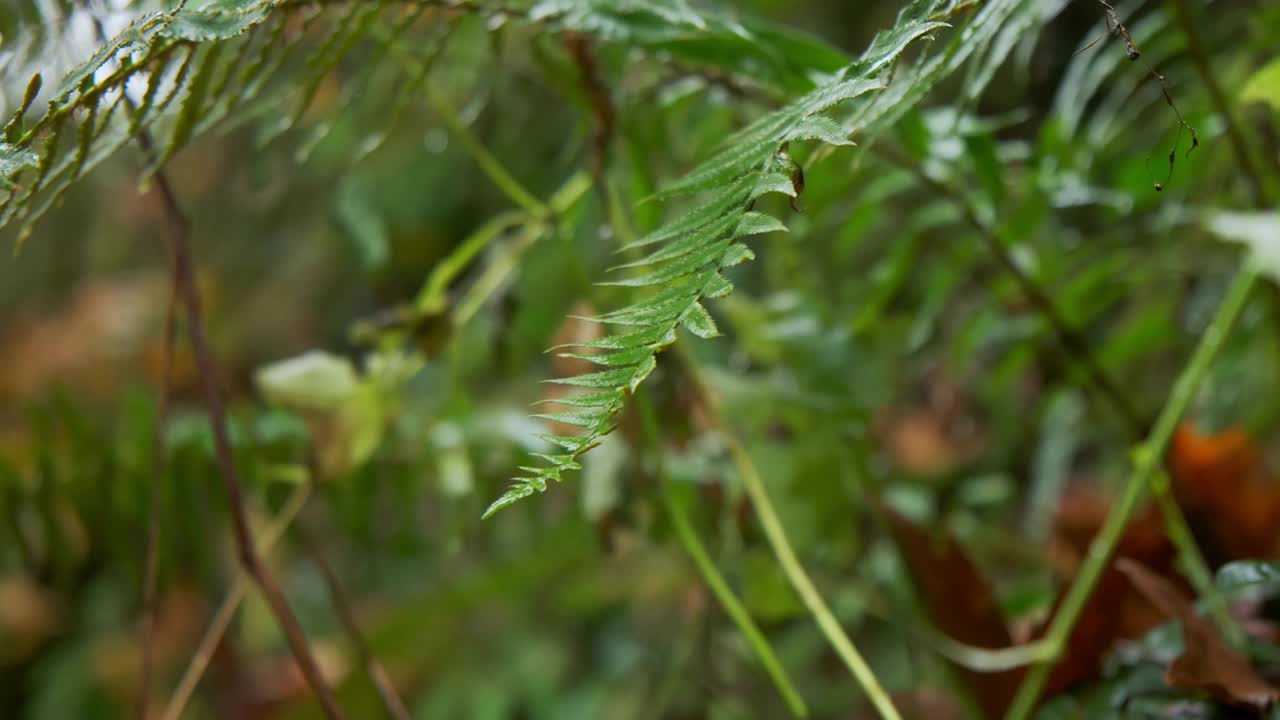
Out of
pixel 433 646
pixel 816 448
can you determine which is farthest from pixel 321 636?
pixel 816 448

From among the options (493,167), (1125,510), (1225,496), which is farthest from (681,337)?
(1225,496)

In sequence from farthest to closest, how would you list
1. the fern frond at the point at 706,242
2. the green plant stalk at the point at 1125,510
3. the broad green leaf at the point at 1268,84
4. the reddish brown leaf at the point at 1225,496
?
the reddish brown leaf at the point at 1225,496
the green plant stalk at the point at 1125,510
the broad green leaf at the point at 1268,84
the fern frond at the point at 706,242

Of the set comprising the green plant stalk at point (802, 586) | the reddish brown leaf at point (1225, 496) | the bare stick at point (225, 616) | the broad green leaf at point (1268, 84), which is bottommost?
the reddish brown leaf at point (1225, 496)

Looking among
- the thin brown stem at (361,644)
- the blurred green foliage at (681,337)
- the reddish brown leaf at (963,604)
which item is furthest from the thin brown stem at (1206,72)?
the thin brown stem at (361,644)

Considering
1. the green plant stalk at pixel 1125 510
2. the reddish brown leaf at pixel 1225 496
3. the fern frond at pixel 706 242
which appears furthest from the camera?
the reddish brown leaf at pixel 1225 496

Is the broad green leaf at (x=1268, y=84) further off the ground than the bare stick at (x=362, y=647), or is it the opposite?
the broad green leaf at (x=1268, y=84)

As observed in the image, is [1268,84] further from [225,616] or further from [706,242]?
[225,616]

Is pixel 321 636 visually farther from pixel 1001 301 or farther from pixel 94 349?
pixel 1001 301

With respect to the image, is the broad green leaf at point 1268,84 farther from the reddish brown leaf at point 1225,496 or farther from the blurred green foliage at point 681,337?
the reddish brown leaf at point 1225,496
